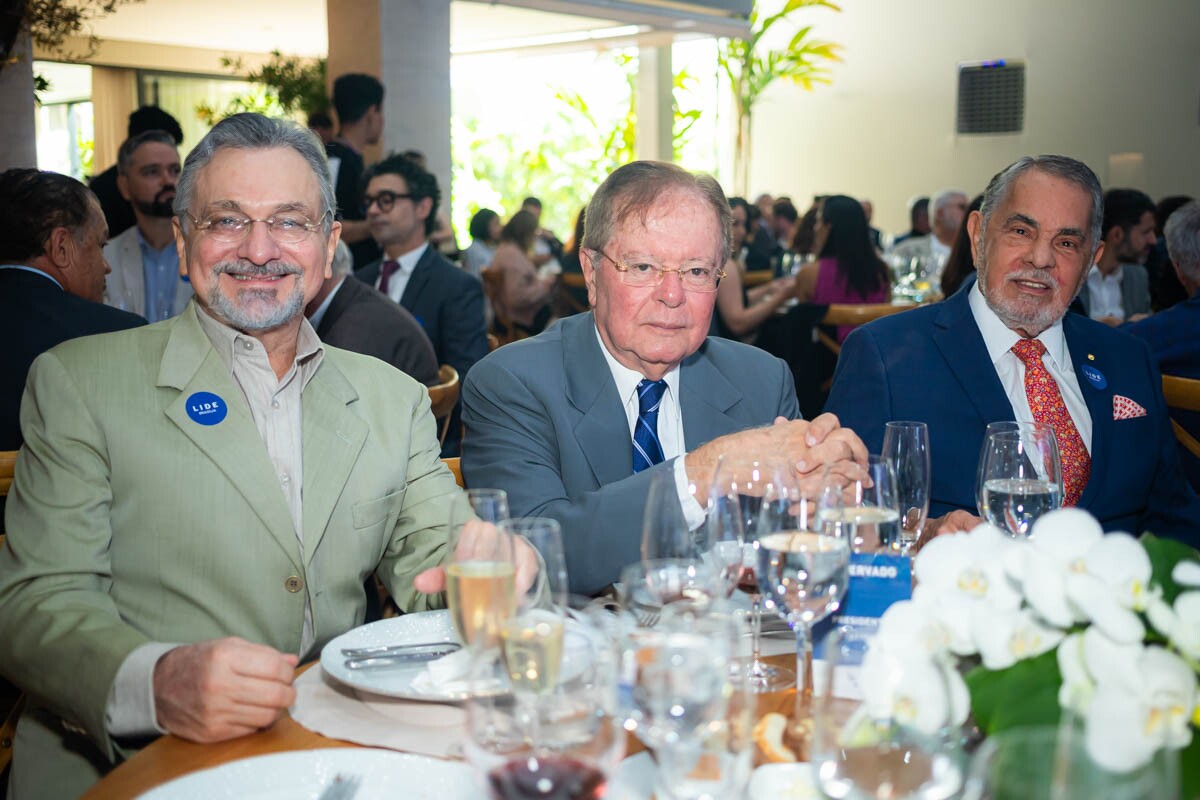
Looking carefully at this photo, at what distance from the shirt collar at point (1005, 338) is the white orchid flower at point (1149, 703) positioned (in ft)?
5.47

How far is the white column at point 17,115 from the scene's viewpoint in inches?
215

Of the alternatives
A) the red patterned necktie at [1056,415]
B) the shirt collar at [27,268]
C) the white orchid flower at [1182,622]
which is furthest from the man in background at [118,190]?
the white orchid flower at [1182,622]

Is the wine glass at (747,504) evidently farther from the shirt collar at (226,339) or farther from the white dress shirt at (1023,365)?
the white dress shirt at (1023,365)

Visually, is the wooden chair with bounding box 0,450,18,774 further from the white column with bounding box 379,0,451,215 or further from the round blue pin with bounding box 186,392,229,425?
the white column with bounding box 379,0,451,215

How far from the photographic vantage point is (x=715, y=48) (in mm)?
14555

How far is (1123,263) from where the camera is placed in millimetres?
6918

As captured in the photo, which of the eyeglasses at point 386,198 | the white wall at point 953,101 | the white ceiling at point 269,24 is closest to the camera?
the eyeglasses at point 386,198

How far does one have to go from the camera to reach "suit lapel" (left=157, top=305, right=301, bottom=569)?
1.63 metres

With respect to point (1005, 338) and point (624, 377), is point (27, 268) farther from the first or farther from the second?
point (1005, 338)

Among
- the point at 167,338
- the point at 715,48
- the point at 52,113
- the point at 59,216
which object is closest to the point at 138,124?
the point at 59,216

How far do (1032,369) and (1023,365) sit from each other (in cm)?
2

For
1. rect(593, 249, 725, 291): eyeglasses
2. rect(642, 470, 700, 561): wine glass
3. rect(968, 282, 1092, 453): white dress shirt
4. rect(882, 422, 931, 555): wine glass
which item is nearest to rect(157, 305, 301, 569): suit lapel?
rect(642, 470, 700, 561): wine glass

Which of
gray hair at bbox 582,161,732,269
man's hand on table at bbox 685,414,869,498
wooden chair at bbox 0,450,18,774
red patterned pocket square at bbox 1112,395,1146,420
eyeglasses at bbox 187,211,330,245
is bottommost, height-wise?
wooden chair at bbox 0,450,18,774

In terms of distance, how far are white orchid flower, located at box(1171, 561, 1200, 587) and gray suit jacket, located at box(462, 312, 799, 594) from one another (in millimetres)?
984
